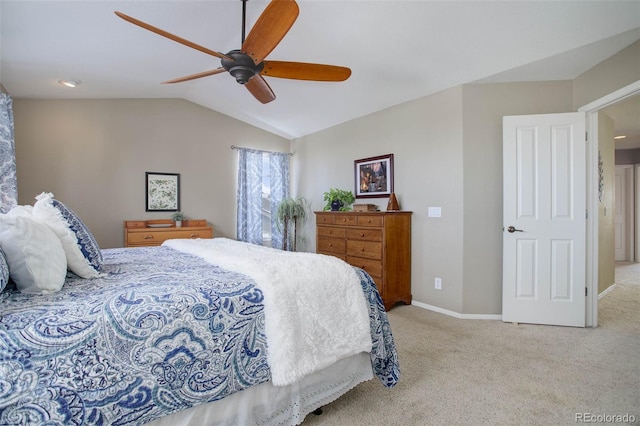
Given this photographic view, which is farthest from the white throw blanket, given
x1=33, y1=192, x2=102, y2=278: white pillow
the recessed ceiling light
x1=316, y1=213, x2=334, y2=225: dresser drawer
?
the recessed ceiling light

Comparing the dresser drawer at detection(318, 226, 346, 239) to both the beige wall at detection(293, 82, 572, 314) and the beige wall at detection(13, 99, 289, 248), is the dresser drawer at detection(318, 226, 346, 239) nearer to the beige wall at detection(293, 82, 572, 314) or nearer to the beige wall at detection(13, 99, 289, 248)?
the beige wall at detection(293, 82, 572, 314)

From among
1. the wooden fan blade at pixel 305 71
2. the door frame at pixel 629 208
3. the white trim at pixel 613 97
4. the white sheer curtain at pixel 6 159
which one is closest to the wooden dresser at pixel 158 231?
the white sheer curtain at pixel 6 159

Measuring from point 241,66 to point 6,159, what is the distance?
2.91 m

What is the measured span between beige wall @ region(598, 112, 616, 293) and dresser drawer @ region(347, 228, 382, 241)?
2.81 metres

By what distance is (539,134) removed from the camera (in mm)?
2990

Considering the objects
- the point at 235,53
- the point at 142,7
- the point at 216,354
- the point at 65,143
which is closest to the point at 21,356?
the point at 216,354

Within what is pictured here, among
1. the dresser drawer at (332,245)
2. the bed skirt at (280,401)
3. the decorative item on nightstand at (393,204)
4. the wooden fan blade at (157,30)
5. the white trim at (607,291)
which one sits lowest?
the white trim at (607,291)

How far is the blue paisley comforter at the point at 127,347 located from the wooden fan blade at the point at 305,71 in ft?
4.77

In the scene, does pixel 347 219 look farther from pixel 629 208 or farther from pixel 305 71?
pixel 629 208

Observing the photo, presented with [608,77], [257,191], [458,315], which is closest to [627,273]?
[458,315]

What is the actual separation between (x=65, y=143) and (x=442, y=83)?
4.55 metres

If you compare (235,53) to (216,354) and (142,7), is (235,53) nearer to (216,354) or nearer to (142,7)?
(142,7)

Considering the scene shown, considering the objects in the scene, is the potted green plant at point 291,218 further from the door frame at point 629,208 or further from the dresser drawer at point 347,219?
the door frame at point 629,208

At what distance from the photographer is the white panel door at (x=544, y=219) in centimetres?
291
